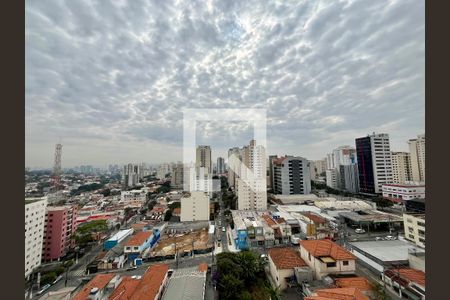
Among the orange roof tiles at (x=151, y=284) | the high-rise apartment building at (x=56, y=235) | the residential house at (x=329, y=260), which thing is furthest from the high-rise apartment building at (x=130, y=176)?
the residential house at (x=329, y=260)

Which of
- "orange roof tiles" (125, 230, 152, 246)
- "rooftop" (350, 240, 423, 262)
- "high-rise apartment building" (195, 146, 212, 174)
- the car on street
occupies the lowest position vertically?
the car on street

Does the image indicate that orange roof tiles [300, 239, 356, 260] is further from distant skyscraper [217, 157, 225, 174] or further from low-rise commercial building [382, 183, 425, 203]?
distant skyscraper [217, 157, 225, 174]

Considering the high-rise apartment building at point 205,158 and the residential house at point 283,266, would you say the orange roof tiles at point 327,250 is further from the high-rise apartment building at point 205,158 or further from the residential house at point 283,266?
the high-rise apartment building at point 205,158

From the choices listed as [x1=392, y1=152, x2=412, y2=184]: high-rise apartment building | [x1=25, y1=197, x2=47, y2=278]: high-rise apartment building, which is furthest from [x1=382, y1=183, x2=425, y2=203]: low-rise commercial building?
[x1=25, y1=197, x2=47, y2=278]: high-rise apartment building

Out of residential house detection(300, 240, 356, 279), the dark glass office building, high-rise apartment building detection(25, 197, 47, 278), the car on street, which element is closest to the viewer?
residential house detection(300, 240, 356, 279)

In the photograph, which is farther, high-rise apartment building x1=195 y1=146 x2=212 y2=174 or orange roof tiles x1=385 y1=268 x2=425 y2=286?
high-rise apartment building x1=195 y1=146 x2=212 y2=174

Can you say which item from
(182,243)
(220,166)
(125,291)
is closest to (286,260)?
(125,291)

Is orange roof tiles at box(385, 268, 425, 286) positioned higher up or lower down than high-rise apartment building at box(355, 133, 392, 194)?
lower down

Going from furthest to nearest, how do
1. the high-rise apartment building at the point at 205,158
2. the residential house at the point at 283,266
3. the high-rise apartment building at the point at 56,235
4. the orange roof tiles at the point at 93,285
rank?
the high-rise apartment building at the point at 205,158, the high-rise apartment building at the point at 56,235, the residential house at the point at 283,266, the orange roof tiles at the point at 93,285

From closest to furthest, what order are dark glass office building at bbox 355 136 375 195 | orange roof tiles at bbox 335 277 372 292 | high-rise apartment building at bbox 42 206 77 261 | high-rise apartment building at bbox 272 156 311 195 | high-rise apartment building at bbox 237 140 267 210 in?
1. orange roof tiles at bbox 335 277 372 292
2. high-rise apartment building at bbox 42 206 77 261
3. high-rise apartment building at bbox 237 140 267 210
4. dark glass office building at bbox 355 136 375 195
5. high-rise apartment building at bbox 272 156 311 195
